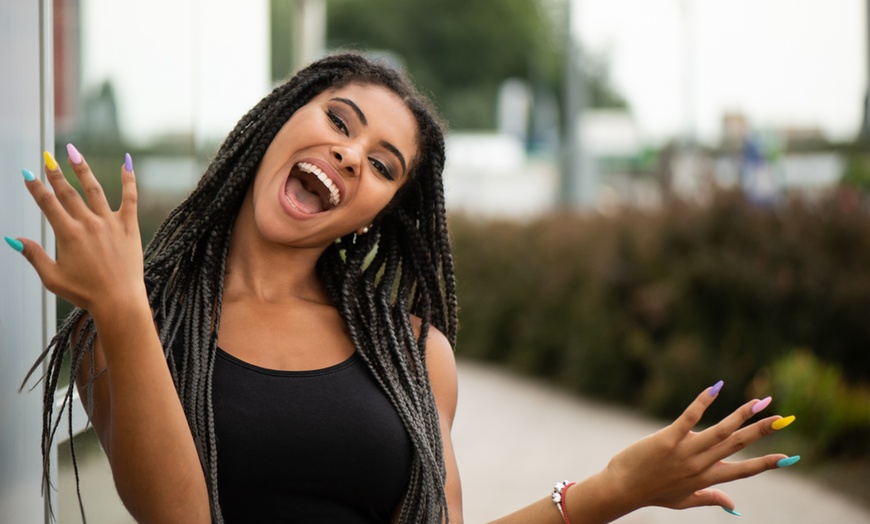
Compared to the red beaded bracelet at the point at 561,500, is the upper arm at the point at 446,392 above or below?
above

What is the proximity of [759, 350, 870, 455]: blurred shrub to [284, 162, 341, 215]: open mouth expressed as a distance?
187 inches

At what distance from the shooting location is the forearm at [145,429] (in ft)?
5.33

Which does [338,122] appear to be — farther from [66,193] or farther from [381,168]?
[66,193]

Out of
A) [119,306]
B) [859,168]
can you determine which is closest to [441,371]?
[119,306]

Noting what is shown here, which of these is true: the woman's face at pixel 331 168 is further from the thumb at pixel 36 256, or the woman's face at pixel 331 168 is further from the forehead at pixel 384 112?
the thumb at pixel 36 256

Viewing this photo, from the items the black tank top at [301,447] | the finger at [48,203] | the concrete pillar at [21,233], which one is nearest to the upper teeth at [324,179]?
the black tank top at [301,447]

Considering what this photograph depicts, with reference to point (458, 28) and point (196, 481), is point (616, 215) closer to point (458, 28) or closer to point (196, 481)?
point (196, 481)

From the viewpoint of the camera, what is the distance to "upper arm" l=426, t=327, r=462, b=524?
2.29 m

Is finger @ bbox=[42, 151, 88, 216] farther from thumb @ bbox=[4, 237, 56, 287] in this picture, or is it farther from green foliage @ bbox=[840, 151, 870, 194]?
green foliage @ bbox=[840, 151, 870, 194]

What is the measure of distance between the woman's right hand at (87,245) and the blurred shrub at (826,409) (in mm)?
5422

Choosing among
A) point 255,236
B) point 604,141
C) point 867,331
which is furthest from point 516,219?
point 604,141

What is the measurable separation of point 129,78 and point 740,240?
15.4 ft

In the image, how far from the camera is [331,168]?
2193 mm

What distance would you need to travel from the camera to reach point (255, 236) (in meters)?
2.28
